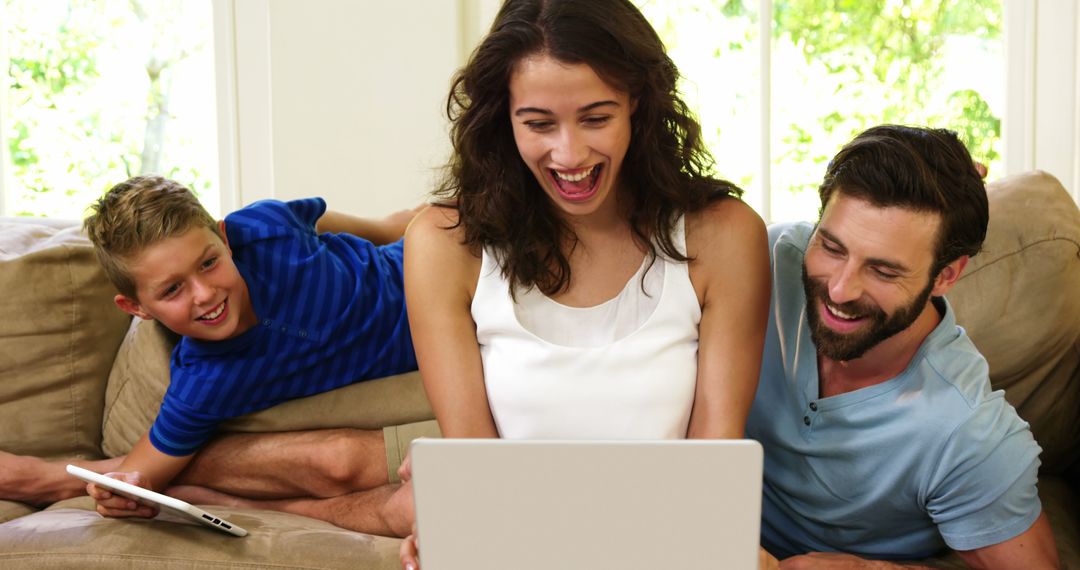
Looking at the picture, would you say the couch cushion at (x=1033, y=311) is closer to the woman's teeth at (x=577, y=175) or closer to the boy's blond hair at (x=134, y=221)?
the woman's teeth at (x=577, y=175)

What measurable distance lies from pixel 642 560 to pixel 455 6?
2.34 m

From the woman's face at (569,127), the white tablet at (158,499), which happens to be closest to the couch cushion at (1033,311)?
the woman's face at (569,127)

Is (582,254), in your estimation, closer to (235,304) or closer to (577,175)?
(577,175)

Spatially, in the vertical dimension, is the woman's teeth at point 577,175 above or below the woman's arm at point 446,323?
above

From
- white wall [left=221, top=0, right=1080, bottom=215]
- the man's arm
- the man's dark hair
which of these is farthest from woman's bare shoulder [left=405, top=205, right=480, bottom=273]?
white wall [left=221, top=0, right=1080, bottom=215]

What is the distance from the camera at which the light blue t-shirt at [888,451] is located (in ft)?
4.86

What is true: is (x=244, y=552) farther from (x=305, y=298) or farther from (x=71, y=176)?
(x=71, y=176)

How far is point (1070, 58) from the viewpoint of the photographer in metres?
2.86

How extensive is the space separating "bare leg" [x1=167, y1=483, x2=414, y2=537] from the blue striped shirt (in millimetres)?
108

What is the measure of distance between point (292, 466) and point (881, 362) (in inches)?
42.9

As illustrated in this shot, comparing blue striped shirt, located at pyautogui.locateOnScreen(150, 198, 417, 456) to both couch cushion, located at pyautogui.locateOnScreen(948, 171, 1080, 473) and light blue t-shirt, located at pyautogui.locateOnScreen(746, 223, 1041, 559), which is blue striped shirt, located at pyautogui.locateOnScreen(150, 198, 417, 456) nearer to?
light blue t-shirt, located at pyautogui.locateOnScreen(746, 223, 1041, 559)

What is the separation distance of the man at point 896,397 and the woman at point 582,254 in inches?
5.0

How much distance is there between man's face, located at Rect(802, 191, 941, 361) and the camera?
4.84ft

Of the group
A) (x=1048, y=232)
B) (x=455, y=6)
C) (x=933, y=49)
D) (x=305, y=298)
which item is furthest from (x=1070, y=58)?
(x=305, y=298)
